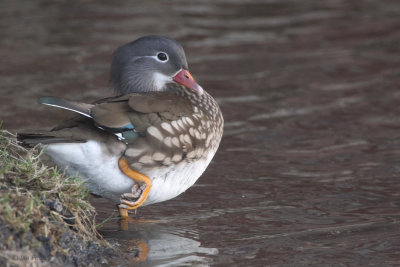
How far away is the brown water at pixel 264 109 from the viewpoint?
523cm

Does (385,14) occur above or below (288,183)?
above

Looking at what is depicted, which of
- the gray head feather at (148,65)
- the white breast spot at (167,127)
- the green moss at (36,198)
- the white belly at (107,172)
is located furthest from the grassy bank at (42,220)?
the gray head feather at (148,65)

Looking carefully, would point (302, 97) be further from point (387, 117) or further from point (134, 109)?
point (134, 109)

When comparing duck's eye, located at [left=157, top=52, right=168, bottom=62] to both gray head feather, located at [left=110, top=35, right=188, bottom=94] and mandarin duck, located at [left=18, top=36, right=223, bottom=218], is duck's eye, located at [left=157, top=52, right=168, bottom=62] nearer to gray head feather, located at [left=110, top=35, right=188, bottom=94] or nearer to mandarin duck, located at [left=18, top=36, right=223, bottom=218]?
gray head feather, located at [left=110, top=35, right=188, bottom=94]

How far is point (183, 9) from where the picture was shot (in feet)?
40.3

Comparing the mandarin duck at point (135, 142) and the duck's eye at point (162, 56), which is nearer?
the mandarin duck at point (135, 142)

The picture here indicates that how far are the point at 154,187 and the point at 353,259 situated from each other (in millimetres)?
1400

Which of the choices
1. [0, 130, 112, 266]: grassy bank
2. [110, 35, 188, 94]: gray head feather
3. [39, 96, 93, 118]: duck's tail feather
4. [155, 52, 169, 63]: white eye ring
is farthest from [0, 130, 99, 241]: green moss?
[155, 52, 169, 63]: white eye ring

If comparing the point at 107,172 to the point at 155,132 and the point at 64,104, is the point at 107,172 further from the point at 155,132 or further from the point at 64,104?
the point at 64,104

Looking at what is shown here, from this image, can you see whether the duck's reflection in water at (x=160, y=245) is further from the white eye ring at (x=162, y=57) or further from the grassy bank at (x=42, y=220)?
the white eye ring at (x=162, y=57)

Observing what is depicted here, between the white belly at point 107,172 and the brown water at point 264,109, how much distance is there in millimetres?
298

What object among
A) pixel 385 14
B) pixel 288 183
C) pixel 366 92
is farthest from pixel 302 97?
pixel 385 14

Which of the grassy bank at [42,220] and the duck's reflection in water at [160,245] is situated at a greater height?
the grassy bank at [42,220]

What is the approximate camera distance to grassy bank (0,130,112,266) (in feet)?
13.2
